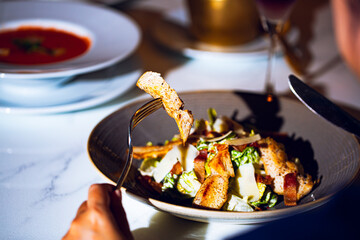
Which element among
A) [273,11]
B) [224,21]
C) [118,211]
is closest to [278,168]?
[118,211]

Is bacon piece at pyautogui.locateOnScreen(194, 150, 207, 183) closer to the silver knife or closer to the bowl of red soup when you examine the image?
the silver knife

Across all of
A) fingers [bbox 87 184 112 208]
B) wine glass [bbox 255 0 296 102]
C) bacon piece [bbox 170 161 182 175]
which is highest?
wine glass [bbox 255 0 296 102]

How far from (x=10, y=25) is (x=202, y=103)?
115 cm

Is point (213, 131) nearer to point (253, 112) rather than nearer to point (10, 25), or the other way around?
point (253, 112)

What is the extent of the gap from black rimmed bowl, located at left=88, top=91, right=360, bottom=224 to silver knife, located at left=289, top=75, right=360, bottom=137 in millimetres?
57

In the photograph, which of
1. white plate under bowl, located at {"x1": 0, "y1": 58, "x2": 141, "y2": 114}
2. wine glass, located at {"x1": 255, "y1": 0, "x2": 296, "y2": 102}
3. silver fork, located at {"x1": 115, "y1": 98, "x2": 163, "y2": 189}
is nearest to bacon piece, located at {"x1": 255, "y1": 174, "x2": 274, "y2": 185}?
silver fork, located at {"x1": 115, "y1": 98, "x2": 163, "y2": 189}

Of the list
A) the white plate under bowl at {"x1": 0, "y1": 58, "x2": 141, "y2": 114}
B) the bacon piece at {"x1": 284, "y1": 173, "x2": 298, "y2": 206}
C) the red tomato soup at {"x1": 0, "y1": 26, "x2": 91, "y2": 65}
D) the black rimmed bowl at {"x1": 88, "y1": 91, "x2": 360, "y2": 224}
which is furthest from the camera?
the red tomato soup at {"x1": 0, "y1": 26, "x2": 91, "y2": 65}

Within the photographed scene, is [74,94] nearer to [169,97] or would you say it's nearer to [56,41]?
→ [56,41]

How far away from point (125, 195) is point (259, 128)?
0.47 meters

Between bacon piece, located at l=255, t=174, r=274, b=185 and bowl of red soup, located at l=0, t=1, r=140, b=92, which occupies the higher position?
bacon piece, located at l=255, t=174, r=274, b=185

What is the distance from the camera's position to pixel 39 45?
1.78 metres

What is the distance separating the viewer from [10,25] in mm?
1936

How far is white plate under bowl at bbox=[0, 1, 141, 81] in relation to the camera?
1487 millimetres

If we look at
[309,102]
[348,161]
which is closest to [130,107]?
[309,102]
